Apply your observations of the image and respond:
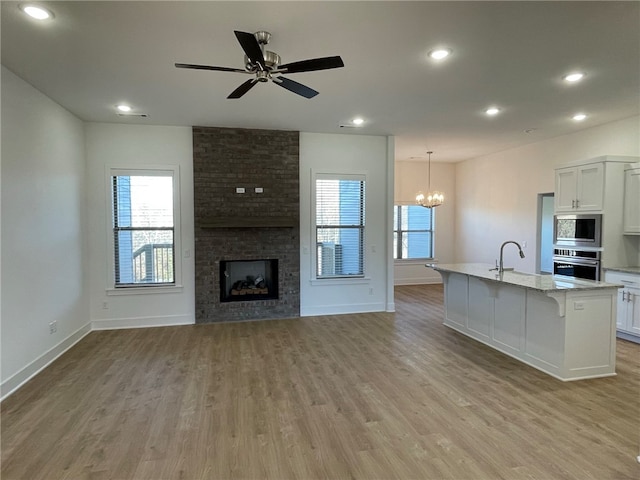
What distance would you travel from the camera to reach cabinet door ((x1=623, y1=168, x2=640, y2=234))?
4648mm

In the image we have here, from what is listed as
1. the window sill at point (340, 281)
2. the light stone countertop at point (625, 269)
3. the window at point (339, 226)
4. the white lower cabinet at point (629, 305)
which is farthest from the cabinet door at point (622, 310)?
the window at point (339, 226)

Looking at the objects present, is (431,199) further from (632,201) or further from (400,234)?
(632,201)

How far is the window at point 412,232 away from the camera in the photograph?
888cm

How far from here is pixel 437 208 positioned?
907cm

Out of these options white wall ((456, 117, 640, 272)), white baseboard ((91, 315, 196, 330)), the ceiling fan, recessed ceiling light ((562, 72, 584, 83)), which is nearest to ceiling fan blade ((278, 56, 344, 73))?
the ceiling fan

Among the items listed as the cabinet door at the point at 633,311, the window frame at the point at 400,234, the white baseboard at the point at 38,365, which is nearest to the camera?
the white baseboard at the point at 38,365

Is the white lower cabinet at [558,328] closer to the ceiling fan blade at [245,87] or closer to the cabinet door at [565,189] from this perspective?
the cabinet door at [565,189]

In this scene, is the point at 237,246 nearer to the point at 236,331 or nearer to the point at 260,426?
the point at 236,331

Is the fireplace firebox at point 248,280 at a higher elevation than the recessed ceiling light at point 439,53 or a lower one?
lower

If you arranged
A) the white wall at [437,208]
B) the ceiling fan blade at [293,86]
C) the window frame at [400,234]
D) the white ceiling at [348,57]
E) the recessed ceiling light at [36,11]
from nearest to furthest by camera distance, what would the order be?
the recessed ceiling light at [36,11] → the white ceiling at [348,57] → the ceiling fan blade at [293,86] → the white wall at [437,208] → the window frame at [400,234]

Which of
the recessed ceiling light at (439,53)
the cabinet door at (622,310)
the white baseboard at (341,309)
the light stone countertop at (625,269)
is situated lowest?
the white baseboard at (341,309)

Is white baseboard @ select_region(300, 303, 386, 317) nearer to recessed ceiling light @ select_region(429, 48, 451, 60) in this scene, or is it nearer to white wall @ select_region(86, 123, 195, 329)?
white wall @ select_region(86, 123, 195, 329)

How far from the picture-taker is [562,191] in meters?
5.34

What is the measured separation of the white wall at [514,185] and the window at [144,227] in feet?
20.9
